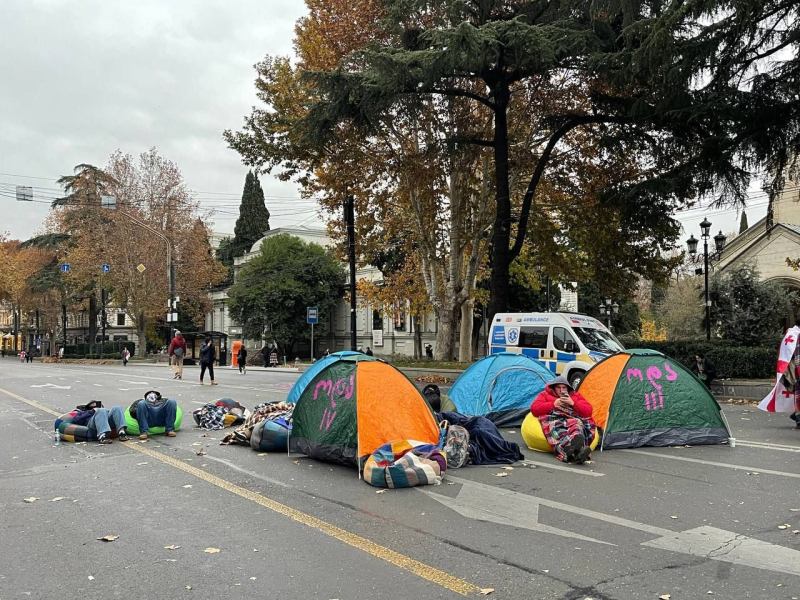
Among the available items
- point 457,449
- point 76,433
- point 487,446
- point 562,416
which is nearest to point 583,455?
point 562,416

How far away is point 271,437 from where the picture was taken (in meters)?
9.73

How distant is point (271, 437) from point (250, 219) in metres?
67.0

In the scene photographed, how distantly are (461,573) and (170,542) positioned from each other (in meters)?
2.47

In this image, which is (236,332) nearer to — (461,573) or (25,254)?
(25,254)

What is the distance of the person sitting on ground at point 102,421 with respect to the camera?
1068cm

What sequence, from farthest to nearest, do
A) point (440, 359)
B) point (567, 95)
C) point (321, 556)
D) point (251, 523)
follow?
point (440, 359) → point (567, 95) → point (251, 523) → point (321, 556)

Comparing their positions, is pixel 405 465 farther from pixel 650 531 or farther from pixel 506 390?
pixel 506 390

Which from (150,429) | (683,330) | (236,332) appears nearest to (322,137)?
(150,429)

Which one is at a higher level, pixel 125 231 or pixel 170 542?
pixel 125 231

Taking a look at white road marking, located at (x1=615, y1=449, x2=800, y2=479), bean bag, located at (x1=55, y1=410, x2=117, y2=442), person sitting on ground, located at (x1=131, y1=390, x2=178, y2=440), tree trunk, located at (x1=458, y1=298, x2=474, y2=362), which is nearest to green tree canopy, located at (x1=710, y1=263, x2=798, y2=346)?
tree trunk, located at (x1=458, y1=298, x2=474, y2=362)

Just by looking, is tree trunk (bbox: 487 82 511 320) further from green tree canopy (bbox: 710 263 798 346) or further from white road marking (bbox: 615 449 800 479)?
white road marking (bbox: 615 449 800 479)

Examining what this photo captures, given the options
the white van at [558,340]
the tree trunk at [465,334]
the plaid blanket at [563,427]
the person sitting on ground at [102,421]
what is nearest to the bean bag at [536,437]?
the plaid blanket at [563,427]

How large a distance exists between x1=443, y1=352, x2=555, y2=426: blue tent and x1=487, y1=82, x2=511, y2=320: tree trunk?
8990 millimetres

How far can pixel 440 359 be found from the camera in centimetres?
2639
